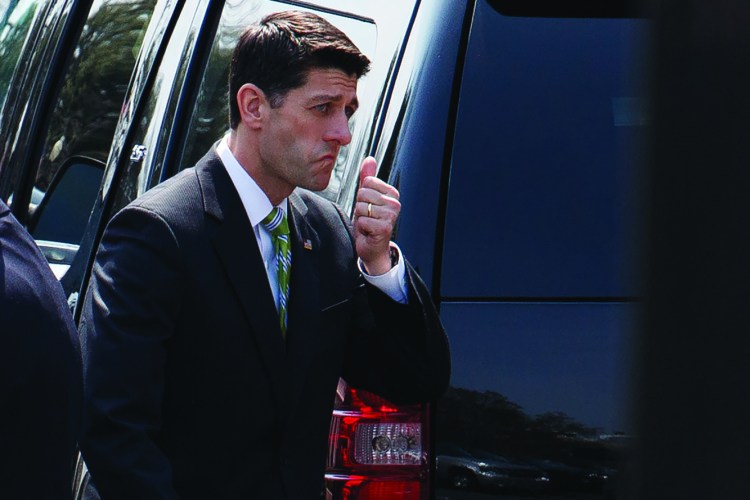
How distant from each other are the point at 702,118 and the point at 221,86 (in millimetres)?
3120

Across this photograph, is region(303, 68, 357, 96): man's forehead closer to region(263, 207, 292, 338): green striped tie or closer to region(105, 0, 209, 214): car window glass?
region(263, 207, 292, 338): green striped tie

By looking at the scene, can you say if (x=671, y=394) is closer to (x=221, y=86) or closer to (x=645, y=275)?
(x=645, y=275)

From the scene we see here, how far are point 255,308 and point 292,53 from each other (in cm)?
52

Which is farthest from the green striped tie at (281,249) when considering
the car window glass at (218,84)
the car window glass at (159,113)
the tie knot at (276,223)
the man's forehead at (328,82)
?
the car window glass at (159,113)

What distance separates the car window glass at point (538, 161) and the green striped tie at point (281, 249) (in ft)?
1.01

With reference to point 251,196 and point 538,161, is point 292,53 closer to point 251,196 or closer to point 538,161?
point 251,196

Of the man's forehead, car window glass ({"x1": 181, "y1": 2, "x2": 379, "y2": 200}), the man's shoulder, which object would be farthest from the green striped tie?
car window glass ({"x1": 181, "y1": 2, "x2": 379, "y2": 200})

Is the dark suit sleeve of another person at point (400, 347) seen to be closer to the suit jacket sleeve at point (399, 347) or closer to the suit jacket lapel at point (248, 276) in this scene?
the suit jacket sleeve at point (399, 347)

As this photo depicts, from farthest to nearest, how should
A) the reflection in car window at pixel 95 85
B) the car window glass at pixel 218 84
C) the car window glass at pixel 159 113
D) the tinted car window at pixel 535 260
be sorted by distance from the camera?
1. the reflection in car window at pixel 95 85
2. the car window glass at pixel 159 113
3. the car window glass at pixel 218 84
4. the tinted car window at pixel 535 260

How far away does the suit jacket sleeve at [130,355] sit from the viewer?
2398mm

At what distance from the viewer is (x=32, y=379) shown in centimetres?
208

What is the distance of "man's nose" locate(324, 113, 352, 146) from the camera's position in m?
2.73

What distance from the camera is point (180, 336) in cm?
252

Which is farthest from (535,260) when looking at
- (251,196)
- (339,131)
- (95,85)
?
(95,85)
